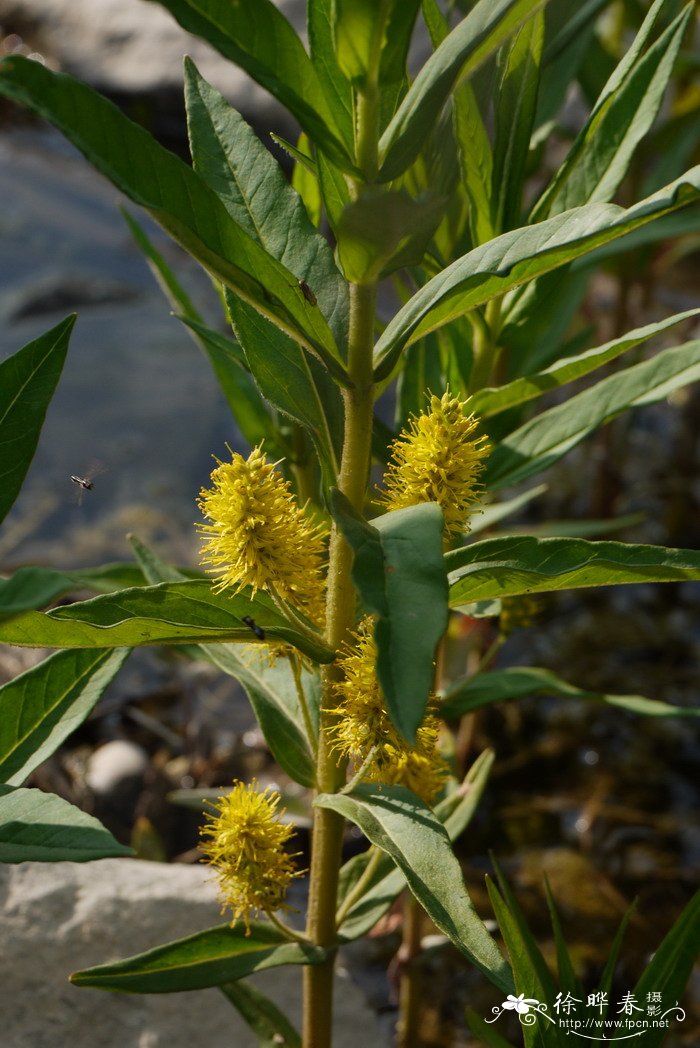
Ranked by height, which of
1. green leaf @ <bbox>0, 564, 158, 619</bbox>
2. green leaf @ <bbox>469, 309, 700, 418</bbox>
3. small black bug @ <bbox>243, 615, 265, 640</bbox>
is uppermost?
green leaf @ <bbox>469, 309, 700, 418</bbox>

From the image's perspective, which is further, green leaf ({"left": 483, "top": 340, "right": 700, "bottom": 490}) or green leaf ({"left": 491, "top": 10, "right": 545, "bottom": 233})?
green leaf ({"left": 483, "top": 340, "right": 700, "bottom": 490})

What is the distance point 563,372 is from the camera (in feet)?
3.75

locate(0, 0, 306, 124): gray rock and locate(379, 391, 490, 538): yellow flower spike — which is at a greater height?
locate(0, 0, 306, 124): gray rock

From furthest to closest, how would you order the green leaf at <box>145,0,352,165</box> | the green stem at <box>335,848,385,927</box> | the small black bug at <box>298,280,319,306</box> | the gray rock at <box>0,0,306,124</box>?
the gray rock at <box>0,0,306,124</box>, the green stem at <box>335,848,385,927</box>, the small black bug at <box>298,280,319,306</box>, the green leaf at <box>145,0,352,165</box>

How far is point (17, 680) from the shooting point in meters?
1.14

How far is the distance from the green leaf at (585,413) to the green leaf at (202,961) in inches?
24.5

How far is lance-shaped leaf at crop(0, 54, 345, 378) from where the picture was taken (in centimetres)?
76

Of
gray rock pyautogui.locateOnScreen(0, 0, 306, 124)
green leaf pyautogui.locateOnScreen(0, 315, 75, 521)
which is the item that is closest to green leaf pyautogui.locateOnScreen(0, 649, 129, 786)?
green leaf pyautogui.locateOnScreen(0, 315, 75, 521)

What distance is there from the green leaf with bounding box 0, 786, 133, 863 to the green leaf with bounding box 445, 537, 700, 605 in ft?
1.39

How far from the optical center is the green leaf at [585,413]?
1296 mm

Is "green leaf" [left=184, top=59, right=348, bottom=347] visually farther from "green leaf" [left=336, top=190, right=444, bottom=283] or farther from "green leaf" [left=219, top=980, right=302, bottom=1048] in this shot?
"green leaf" [left=219, top=980, right=302, bottom=1048]

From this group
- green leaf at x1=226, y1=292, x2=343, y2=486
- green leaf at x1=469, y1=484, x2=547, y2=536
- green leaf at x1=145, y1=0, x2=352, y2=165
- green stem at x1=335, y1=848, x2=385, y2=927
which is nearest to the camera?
green leaf at x1=145, y1=0, x2=352, y2=165

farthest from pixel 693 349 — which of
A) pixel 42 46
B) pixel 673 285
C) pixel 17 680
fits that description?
pixel 42 46

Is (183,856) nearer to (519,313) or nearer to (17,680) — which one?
(17,680)
